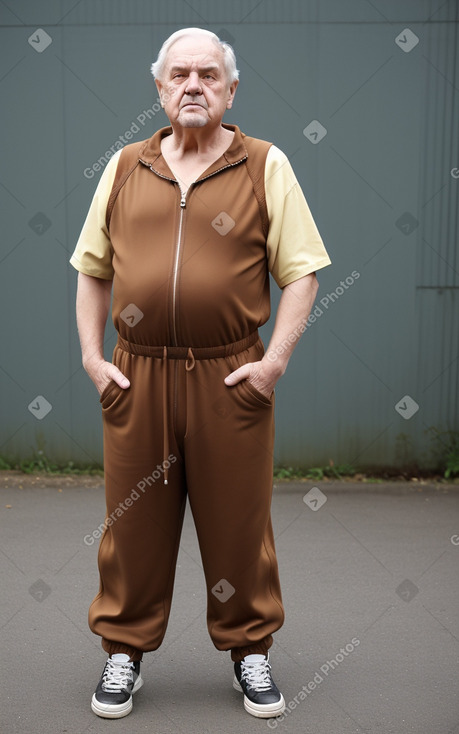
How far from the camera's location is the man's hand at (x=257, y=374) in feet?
9.01

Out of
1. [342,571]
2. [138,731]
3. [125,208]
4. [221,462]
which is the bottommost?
[138,731]

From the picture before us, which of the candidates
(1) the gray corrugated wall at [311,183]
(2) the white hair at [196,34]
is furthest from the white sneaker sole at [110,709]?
(1) the gray corrugated wall at [311,183]

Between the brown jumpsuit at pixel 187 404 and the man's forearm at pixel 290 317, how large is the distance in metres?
0.08

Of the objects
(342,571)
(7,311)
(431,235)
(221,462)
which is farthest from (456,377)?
(221,462)

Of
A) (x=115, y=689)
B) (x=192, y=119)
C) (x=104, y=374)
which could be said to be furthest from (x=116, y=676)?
(x=192, y=119)

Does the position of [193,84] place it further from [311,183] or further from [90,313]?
[311,183]

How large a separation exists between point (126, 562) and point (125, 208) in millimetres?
1086

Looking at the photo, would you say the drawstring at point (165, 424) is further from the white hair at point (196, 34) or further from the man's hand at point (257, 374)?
the white hair at point (196, 34)

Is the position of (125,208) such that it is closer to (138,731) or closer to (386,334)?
(138,731)

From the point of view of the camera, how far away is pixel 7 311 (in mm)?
5418

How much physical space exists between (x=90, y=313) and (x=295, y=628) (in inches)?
58.7

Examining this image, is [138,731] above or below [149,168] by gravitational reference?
below

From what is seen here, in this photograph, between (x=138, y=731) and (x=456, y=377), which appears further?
(x=456, y=377)

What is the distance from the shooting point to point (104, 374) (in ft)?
9.27
